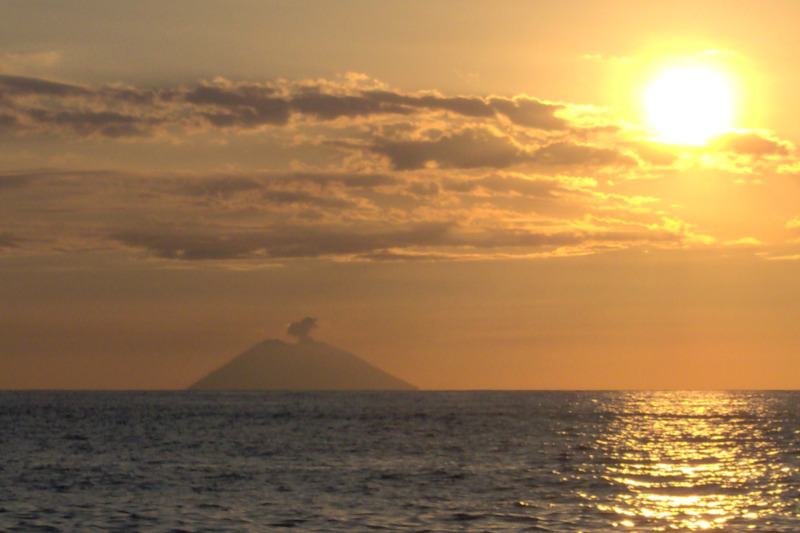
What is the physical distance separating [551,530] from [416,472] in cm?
2132

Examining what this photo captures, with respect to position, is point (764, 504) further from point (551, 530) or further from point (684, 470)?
point (684, 470)

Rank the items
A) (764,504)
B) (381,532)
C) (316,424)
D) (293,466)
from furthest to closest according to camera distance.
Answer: (316,424) → (293,466) → (764,504) → (381,532)

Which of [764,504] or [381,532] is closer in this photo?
[381,532]

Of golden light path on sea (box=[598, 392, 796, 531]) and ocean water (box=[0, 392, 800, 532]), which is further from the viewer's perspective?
golden light path on sea (box=[598, 392, 796, 531])

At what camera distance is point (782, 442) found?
7975 cm

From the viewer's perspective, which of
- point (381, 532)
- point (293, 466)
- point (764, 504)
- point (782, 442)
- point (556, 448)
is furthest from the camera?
point (782, 442)

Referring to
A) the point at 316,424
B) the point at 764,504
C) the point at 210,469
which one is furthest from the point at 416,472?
the point at 316,424

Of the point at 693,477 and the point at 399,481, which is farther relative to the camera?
the point at 693,477

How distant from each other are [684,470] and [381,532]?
2960cm

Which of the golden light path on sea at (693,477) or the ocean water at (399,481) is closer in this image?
the ocean water at (399,481)

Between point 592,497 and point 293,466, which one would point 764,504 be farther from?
point 293,466

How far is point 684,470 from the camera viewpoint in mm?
57344

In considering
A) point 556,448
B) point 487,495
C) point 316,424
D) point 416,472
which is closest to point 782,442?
point 556,448

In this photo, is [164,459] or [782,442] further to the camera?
[782,442]
